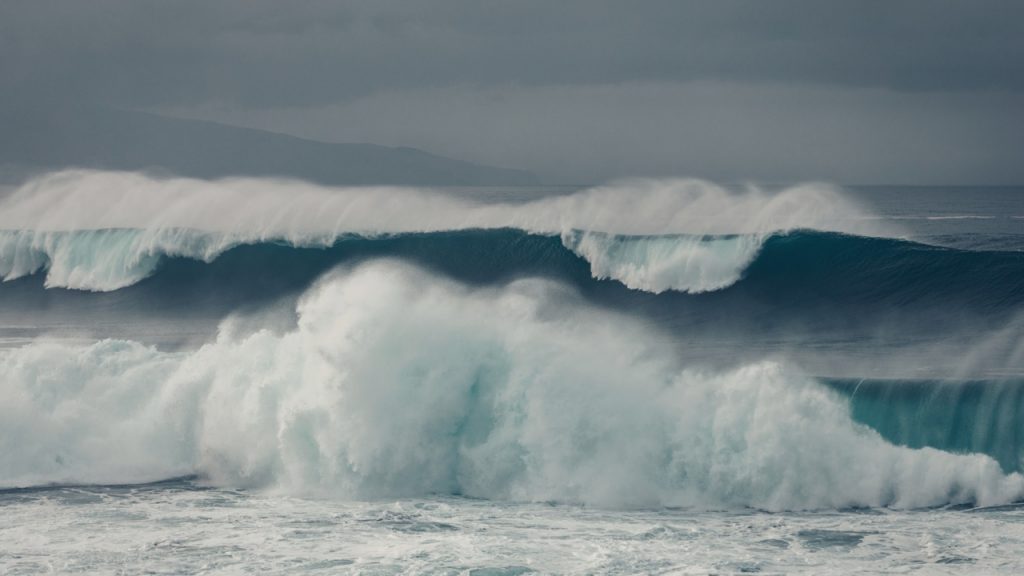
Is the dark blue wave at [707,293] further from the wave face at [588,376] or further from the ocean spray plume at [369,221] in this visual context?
the ocean spray plume at [369,221]

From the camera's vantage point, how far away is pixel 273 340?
14492 millimetres

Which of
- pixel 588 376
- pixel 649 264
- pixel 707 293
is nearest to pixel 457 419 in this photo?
pixel 588 376

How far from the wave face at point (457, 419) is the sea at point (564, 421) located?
3 centimetres

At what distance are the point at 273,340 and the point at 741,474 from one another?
5.67 metres

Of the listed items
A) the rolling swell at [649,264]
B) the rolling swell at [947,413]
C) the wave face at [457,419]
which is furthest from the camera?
the rolling swell at [649,264]

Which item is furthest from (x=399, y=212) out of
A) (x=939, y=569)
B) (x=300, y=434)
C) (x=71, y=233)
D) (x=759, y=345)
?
(x=939, y=569)

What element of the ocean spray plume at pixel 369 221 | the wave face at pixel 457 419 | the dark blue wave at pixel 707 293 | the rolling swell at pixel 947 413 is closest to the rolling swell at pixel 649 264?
the dark blue wave at pixel 707 293

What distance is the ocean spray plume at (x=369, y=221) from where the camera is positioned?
19.9 meters

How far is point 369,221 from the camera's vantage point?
891 inches

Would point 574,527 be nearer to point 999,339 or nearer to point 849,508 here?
point 849,508

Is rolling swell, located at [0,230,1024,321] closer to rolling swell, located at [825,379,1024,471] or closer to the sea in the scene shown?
the sea

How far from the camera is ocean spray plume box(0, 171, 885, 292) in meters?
19.9

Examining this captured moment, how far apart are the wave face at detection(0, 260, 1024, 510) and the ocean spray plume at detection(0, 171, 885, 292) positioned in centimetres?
547

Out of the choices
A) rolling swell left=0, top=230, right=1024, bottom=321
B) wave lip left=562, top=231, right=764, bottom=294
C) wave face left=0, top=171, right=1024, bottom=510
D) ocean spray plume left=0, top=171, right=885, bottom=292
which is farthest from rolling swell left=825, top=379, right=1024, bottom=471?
ocean spray plume left=0, top=171, right=885, bottom=292
